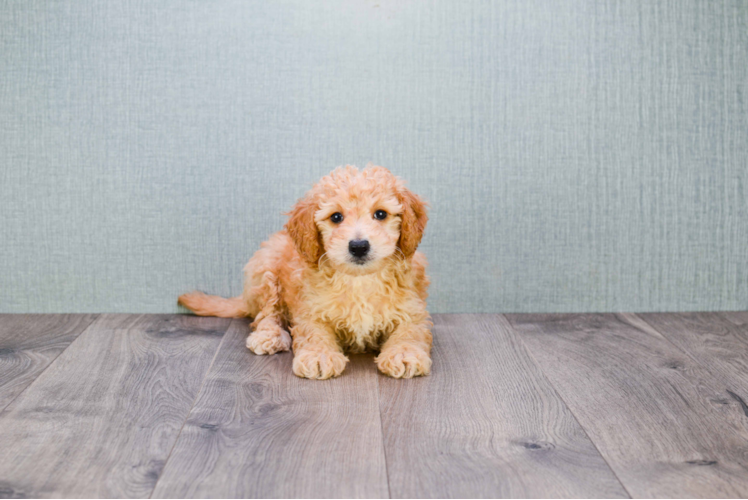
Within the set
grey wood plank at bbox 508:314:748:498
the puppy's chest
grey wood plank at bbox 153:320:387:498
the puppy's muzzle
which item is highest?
the puppy's muzzle

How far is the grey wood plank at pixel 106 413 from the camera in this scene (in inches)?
54.8

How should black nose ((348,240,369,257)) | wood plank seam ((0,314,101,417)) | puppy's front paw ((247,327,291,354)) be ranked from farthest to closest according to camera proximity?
puppy's front paw ((247,327,291,354)) < black nose ((348,240,369,257)) < wood plank seam ((0,314,101,417))

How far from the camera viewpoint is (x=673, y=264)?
279cm

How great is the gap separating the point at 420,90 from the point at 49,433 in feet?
5.89

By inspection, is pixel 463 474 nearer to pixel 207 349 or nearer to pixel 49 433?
pixel 49 433

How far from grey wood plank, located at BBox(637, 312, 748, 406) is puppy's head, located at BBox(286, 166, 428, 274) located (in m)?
1.06

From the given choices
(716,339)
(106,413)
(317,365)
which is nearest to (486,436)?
(317,365)

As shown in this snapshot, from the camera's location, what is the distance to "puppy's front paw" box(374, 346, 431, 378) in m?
1.98

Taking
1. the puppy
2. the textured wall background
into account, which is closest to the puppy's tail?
the textured wall background

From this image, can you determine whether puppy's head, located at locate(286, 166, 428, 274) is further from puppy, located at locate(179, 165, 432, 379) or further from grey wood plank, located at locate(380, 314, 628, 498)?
grey wood plank, located at locate(380, 314, 628, 498)

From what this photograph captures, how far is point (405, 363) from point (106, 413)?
849mm

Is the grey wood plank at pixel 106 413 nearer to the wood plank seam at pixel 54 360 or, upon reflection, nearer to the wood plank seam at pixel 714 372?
the wood plank seam at pixel 54 360

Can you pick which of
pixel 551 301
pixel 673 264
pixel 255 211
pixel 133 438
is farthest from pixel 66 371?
pixel 673 264

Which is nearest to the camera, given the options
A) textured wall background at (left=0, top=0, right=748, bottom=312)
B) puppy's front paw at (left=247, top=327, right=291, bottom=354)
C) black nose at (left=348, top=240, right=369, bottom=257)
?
black nose at (left=348, top=240, right=369, bottom=257)
